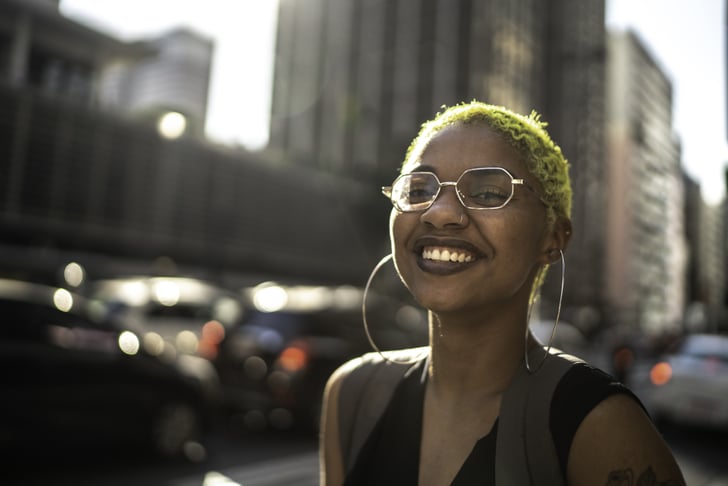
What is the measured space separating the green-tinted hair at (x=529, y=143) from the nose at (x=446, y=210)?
0.53 feet

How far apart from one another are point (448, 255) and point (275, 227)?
48276 mm

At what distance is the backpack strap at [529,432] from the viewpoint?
1.30m

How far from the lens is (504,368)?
160 cm

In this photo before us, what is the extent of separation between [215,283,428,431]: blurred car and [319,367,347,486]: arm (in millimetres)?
6407

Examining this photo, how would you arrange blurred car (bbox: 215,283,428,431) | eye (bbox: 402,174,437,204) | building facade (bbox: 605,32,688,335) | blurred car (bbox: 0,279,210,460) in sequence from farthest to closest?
building facade (bbox: 605,32,688,335)
blurred car (bbox: 215,283,428,431)
blurred car (bbox: 0,279,210,460)
eye (bbox: 402,174,437,204)

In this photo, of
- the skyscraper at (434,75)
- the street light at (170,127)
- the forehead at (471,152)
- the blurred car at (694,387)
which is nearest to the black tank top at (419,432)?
the forehead at (471,152)

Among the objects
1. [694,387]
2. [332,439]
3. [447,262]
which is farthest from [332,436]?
[694,387]

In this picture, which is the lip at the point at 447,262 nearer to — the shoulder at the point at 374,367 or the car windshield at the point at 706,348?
the shoulder at the point at 374,367

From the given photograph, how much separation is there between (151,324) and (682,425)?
30.5ft

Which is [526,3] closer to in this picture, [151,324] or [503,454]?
[151,324]

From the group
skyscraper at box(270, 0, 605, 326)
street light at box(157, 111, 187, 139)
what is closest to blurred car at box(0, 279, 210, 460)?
street light at box(157, 111, 187, 139)

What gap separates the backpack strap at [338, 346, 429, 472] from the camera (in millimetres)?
1688

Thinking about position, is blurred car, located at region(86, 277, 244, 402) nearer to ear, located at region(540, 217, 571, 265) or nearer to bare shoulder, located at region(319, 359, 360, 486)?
bare shoulder, located at region(319, 359, 360, 486)

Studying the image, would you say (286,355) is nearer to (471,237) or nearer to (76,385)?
(76,385)
